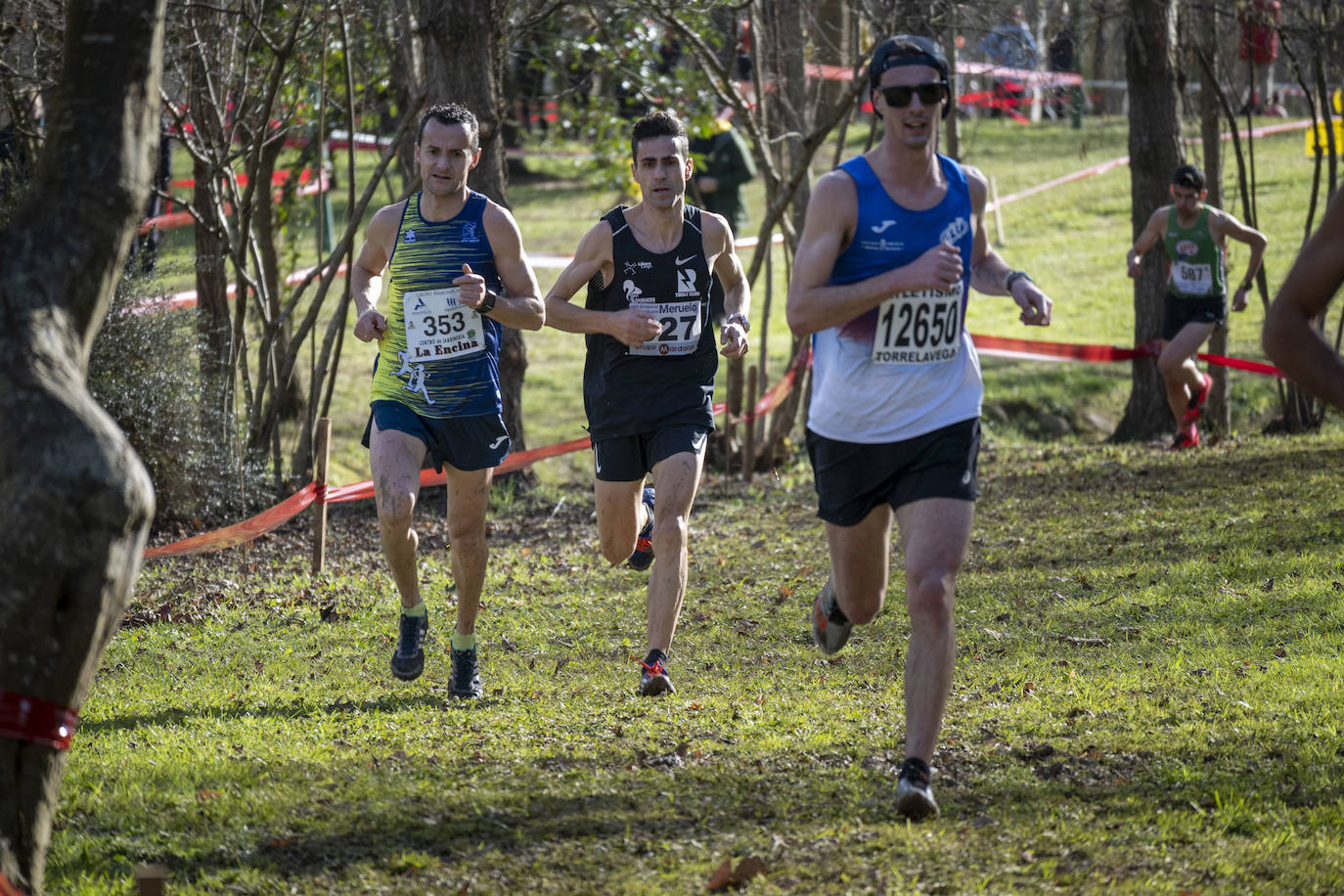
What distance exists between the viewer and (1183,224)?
37.7ft

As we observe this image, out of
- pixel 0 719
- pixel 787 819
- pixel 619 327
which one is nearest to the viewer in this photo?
pixel 0 719

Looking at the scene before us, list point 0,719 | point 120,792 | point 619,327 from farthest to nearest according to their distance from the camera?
1. point 619,327
2. point 120,792
3. point 0,719

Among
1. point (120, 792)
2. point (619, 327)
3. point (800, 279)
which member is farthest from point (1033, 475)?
point (120, 792)

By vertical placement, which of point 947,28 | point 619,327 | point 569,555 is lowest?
point 569,555

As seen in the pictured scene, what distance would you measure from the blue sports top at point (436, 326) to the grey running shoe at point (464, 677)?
100 centimetres

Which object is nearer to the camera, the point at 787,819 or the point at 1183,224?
the point at 787,819

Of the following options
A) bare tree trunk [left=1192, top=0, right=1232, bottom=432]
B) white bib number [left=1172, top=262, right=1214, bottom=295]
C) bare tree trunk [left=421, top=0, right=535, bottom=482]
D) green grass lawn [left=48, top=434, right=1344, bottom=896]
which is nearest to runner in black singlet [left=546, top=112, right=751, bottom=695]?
green grass lawn [left=48, top=434, right=1344, bottom=896]

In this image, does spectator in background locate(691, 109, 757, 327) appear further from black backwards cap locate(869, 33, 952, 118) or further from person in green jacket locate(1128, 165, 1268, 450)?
black backwards cap locate(869, 33, 952, 118)

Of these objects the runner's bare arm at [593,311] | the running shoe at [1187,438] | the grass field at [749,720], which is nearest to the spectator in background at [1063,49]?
the running shoe at [1187,438]

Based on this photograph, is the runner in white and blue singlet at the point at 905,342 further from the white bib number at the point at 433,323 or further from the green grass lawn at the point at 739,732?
the white bib number at the point at 433,323

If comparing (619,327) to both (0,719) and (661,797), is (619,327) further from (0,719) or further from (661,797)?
(0,719)

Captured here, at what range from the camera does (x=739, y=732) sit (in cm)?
521

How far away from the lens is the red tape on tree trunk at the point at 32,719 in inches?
129

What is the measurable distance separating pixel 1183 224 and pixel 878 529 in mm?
7979
